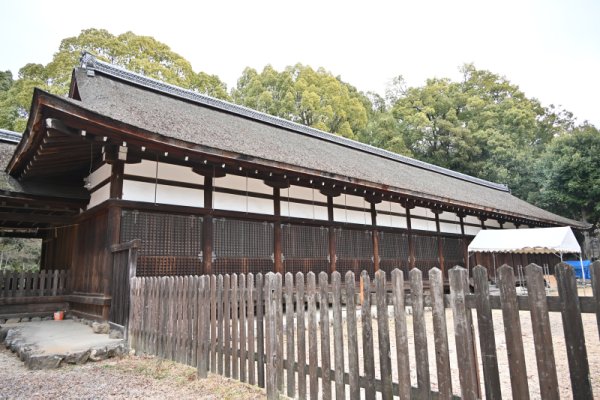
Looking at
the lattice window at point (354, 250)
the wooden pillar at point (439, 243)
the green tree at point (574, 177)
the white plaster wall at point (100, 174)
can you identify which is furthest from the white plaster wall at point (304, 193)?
the green tree at point (574, 177)

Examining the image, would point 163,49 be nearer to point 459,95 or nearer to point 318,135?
point 318,135

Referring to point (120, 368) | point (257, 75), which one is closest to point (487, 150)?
point (257, 75)

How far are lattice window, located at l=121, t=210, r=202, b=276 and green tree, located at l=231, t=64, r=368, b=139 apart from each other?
19889mm

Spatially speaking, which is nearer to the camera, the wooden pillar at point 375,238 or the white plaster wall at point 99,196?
the white plaster wall at point 99,196

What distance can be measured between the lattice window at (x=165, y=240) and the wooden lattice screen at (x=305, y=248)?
2177mm

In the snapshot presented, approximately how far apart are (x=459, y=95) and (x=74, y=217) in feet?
106

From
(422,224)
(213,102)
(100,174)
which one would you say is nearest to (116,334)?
(100,174)

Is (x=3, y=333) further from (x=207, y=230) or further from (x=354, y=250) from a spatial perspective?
(x=354, y=250)

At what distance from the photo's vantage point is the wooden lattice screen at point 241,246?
25.4 ft

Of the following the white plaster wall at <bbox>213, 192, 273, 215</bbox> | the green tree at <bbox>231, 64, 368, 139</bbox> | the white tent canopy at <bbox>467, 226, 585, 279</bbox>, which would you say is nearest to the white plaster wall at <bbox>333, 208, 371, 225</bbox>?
the white plaster wall at <bbox>213, 192, 273, 215</bbox>

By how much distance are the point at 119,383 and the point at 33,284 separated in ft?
18.1

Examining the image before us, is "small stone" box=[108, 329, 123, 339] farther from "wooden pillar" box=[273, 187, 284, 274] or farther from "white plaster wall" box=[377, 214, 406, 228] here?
"white plaster wall" box=[377, 214, 406, 228]

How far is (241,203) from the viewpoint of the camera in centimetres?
836

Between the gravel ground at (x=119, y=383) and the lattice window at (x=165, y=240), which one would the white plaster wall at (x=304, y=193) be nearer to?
the lattice window at (x=165, y=240)
